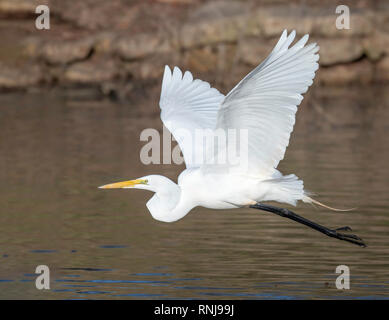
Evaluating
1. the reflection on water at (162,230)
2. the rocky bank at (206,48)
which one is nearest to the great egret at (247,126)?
the reflection on water at (162,230)

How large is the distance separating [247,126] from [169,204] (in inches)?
42.9

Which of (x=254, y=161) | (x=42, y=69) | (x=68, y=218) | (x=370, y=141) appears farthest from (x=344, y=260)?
(x=42, y=69)

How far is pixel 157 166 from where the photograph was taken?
41.7 ft

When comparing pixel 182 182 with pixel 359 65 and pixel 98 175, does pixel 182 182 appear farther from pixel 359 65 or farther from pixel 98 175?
pixel 359 65

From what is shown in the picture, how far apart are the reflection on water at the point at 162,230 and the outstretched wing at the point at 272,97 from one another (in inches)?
44.1

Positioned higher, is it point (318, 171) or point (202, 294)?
point (318, 171)

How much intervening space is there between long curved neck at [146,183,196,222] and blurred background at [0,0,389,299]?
1.63 ft

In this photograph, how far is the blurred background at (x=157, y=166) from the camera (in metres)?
7.28

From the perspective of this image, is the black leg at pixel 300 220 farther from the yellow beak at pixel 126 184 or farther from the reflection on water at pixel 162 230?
the yellow beak at pixel 126 184

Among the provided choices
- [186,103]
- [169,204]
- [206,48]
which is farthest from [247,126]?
[206,48]

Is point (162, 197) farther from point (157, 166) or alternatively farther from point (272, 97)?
point (157, 166)

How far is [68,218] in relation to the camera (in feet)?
30.6
